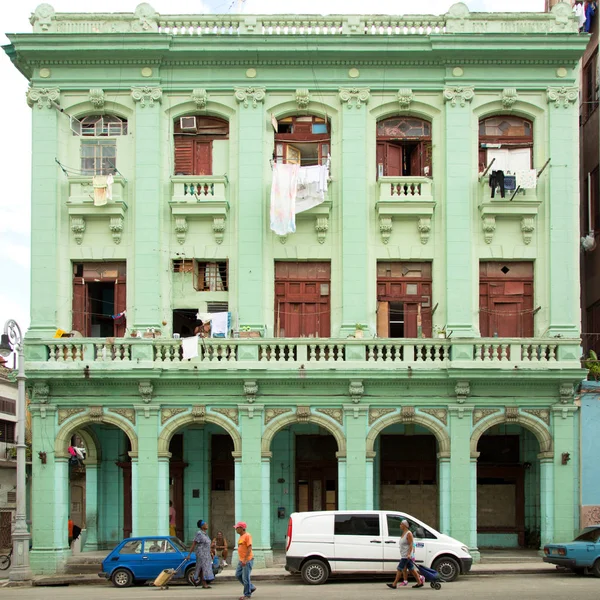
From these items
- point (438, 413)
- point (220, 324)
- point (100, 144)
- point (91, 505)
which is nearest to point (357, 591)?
point (438, 413)

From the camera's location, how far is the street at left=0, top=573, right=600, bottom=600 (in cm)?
2255

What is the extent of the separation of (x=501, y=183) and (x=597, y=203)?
258 inches

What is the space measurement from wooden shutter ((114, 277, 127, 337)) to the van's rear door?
387 inches

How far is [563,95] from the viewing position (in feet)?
105

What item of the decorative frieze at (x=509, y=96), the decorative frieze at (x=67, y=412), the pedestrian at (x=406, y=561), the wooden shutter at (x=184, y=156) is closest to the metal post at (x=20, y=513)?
the decorative frieze at (x=67, y=412)

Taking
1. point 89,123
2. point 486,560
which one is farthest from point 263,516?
point 89,123

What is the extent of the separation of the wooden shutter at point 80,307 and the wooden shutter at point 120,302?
→ 95cm

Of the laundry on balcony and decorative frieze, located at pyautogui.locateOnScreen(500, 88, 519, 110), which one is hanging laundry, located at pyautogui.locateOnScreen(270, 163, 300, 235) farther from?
decorative frieze, located at pyautogui.locateOnScreen(500, 88, 519, 110)

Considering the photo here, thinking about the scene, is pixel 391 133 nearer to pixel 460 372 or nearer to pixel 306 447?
pixel 460 372

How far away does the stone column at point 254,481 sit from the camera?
30.4 meters

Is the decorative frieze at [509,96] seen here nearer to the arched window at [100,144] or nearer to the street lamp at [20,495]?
the arched window at [100,144]

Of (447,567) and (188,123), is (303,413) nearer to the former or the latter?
(447,567)

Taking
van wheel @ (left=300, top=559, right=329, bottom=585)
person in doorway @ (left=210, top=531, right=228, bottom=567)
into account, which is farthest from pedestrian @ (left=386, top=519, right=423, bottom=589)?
person in doorway @ (left=210, top=531, right=228, bottom=567)

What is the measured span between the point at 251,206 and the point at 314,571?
11517mm
